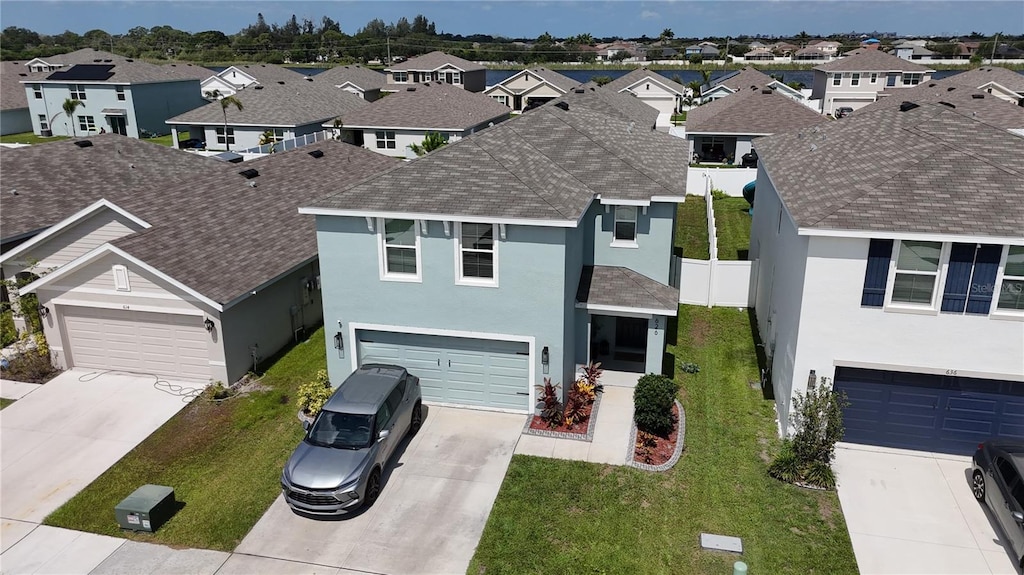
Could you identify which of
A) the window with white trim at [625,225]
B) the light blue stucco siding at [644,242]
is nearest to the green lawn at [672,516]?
the light blue stucco siding at [644,242]

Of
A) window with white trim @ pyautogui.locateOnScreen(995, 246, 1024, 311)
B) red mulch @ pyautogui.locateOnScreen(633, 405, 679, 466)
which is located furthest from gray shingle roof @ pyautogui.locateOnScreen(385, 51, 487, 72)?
window with white trim @ pyautogui.locateOnScreen(995, 246, 1024, 311)

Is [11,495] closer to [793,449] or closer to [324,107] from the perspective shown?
[793,449]

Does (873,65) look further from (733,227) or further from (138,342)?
(138,342)

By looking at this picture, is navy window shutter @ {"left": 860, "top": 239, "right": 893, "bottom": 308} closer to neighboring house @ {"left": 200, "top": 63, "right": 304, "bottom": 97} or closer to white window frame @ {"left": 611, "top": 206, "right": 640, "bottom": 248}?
white window frame @ {"left": 611, "top": 206, "right": 640, "bottom": 248}

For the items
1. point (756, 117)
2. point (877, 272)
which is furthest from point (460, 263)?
point (756, 117)

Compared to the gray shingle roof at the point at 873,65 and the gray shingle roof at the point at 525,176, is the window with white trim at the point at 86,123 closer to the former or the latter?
the gray shingle roof at the point at 525,176

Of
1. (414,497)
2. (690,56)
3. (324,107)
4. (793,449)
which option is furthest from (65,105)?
(690,56)
